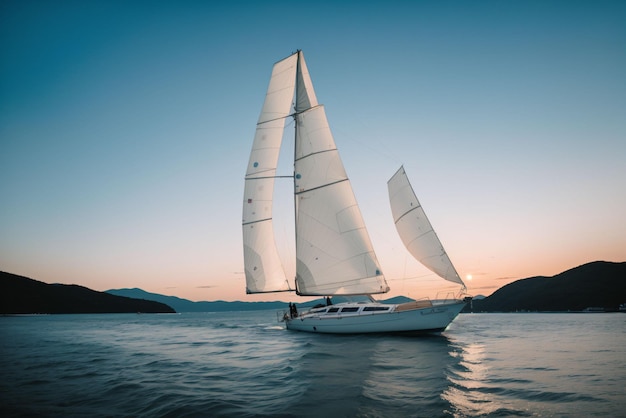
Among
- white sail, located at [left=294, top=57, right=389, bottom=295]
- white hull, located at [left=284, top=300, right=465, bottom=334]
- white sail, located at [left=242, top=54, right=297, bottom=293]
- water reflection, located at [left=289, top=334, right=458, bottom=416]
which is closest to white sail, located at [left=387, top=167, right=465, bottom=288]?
white hull, located at [left=284, top=300, right=465, bottom=334]

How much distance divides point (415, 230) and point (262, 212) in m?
16.8

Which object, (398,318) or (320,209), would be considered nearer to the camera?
(398,318)

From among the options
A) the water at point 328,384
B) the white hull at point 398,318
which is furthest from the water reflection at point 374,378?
the white hull at point 398,318

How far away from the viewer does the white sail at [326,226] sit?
103 feet

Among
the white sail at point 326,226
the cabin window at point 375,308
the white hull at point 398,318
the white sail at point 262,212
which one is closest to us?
the white hull at point 398,318

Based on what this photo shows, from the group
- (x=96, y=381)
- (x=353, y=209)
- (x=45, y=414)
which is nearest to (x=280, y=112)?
(x=353, y=209)

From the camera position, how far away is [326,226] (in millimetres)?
31672

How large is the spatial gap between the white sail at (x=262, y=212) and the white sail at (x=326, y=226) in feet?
18.0

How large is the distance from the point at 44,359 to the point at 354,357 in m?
21.2

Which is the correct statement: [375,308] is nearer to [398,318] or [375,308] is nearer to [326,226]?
[398,318]

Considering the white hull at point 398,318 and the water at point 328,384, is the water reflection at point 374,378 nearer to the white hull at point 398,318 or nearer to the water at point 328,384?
the water at point 328,384

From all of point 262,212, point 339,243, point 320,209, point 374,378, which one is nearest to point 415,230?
point 339,243

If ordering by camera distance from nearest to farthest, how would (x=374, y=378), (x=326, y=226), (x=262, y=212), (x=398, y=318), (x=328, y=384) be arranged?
(x=328, y=384) → (x=374, y=378) → (x=398, y=318) → (x=326, y=226) → (x=262, y=212)

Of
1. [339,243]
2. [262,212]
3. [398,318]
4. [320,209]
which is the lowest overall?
[398,318]
